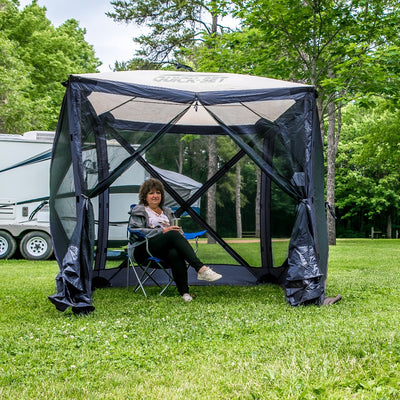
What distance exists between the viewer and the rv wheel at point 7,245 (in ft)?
33.0

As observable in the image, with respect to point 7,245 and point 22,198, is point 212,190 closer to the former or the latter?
point 22,198

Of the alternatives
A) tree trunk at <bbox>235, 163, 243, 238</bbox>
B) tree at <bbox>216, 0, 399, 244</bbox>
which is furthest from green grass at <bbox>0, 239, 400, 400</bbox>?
tree at <bbox>216, 0, 399, 244</bbox>

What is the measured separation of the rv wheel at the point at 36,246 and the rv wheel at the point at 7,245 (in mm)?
168

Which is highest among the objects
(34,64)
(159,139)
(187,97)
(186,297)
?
(34,64)

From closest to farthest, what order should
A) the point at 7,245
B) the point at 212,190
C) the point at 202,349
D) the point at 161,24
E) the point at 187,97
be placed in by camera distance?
1. the point at 202,349
2. the point at 187,97
3. the point at 212,190
4. the point at 7,245
5. the point at 161,24

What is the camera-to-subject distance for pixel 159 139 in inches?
201

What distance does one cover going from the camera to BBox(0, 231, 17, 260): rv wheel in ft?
33.0

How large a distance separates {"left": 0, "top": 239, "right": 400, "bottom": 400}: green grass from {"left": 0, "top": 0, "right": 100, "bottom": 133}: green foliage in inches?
385

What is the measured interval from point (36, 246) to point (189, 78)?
6271mm

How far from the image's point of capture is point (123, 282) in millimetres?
6098

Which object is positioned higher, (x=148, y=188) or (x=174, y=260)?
(x=148, y=188)

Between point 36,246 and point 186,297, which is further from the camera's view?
point 36,246

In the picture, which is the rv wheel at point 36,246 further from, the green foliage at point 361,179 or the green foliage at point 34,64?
the green foliage at point 361,179

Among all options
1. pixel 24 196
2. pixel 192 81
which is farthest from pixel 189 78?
pixel 24 196
